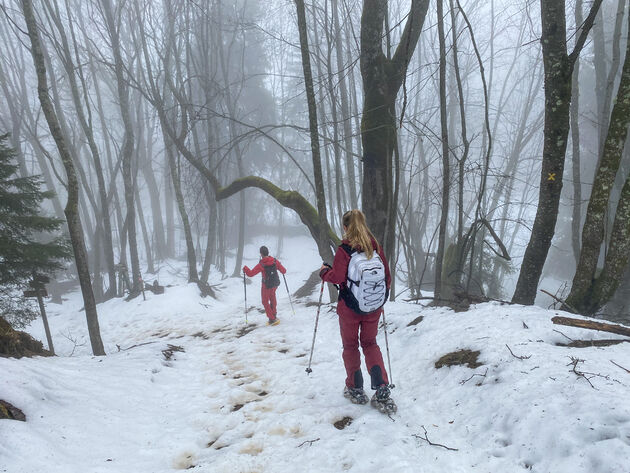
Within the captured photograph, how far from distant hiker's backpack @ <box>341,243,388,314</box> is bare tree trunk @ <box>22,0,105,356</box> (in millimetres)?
6014

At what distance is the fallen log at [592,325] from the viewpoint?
354cm

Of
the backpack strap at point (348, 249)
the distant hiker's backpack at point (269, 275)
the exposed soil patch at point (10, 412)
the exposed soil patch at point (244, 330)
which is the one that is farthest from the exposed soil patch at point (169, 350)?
the backpack strap at point (348, 249)

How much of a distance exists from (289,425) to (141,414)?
74.4 inches

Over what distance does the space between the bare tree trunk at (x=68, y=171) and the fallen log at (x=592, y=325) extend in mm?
8140

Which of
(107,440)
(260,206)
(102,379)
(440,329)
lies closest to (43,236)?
(260,206)

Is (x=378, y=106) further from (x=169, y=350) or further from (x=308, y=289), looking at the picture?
(x=308, y=289)

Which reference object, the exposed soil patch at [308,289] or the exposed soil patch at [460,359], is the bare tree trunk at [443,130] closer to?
the exposed soil patch at [460,359]

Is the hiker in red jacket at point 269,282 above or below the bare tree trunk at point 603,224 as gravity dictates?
below

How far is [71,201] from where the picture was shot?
696 cm

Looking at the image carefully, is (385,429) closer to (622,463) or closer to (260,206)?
(622,463)

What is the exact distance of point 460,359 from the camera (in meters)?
3.89

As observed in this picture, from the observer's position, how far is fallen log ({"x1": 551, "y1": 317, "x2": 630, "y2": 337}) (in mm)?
3542

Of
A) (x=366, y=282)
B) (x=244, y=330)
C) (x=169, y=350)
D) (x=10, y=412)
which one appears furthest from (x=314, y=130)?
(x=10, y=412)

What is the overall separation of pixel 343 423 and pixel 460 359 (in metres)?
1.55
